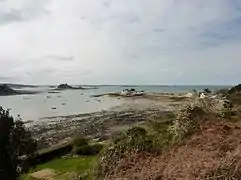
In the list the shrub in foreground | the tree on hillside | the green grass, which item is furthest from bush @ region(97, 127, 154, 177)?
the shrub in foreground

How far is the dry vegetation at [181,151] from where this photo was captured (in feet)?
31.8

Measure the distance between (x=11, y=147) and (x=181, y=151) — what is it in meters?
5.46

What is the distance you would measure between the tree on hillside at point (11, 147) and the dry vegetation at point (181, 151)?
2.82 meters

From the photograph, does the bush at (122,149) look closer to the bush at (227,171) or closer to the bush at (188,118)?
the bush at (188,118)

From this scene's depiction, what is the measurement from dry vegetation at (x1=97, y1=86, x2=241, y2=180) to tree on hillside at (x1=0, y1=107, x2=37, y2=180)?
282 cm

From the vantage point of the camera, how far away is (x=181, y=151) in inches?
440

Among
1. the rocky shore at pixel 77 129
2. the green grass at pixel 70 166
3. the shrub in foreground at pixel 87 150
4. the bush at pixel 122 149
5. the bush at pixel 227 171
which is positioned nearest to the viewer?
the bush at pixel 227 171

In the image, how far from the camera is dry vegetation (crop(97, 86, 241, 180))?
31.8ft

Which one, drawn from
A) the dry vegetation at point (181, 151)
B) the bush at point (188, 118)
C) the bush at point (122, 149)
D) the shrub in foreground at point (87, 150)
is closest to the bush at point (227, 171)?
the dry vegetation at point (181, 151)

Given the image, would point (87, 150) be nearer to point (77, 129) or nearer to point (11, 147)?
point (11, 147)

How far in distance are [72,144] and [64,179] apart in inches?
362

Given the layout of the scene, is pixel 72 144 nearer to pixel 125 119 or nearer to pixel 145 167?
pixel 145 167

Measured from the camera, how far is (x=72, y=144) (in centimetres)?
2612

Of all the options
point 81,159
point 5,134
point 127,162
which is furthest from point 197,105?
point 81,159
